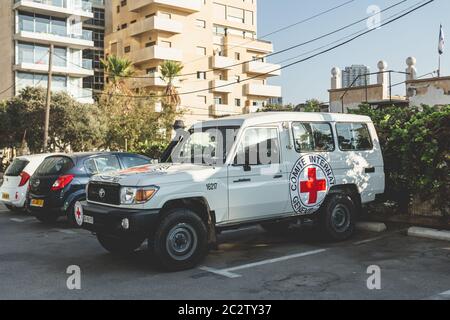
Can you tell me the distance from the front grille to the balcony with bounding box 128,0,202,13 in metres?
48.0

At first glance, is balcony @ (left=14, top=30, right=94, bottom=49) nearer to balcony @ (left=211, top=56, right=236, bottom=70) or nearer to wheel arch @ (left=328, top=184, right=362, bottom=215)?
balcony @ (left=211, top=56, right=236, bottom=70)

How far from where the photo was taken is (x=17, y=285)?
6.21 meters

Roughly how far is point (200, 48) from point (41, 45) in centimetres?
1854

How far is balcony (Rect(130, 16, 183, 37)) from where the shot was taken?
51469 millimetres

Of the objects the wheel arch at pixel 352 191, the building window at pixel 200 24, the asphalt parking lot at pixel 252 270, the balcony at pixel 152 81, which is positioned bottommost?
the asphalt parking lot at pixel 252 270

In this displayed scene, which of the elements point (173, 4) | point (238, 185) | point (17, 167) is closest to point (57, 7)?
point (173, 4)

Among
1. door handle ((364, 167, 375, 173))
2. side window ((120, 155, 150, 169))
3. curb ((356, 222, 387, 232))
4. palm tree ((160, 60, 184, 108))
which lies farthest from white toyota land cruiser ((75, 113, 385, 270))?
palm tree ((160, 60, 184, 108))

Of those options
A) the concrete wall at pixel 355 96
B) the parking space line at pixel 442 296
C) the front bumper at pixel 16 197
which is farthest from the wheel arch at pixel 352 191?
the concrete wall at pixel 355 96

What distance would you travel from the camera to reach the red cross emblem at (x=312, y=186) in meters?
7.97

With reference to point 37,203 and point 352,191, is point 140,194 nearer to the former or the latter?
point 352,191

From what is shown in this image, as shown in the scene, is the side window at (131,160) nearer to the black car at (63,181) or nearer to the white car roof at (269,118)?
the black car at (63,181)

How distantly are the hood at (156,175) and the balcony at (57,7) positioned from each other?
140 feet
